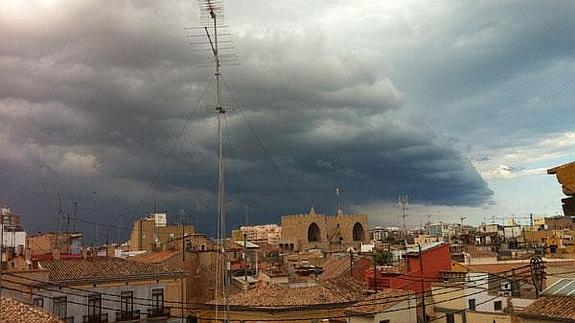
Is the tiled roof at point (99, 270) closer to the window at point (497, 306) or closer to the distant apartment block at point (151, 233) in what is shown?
the window at point (497, 306)

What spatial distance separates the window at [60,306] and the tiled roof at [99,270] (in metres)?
1.07

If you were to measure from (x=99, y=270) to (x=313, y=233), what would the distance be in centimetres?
7633

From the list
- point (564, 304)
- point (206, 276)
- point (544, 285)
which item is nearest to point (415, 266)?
point (544, 285)

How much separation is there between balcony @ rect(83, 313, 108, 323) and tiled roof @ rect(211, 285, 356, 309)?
734 cm

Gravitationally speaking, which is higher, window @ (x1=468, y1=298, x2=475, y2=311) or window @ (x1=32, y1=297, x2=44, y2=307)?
window @ (x1=32, y1=297, x2=44, y2=307)

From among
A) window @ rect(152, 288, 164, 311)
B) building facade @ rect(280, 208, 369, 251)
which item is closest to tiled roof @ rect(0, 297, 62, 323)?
window @ rect(152, 288, 164, 311)

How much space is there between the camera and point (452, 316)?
26.7 m

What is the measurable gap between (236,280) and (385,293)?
19271 mm

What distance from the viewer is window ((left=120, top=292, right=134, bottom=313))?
32312 millimetres

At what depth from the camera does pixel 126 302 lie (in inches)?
1277

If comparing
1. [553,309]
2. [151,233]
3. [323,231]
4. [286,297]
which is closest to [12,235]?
[286,297]

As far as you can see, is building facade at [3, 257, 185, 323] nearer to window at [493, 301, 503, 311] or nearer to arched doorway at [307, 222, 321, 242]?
window at [493, 301, 503, 311]

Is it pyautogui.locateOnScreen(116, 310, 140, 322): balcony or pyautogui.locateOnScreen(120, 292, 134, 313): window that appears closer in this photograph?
pyautogui.locateOnScreen(116, 310, 140, 322): balcony

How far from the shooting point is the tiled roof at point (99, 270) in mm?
31188
